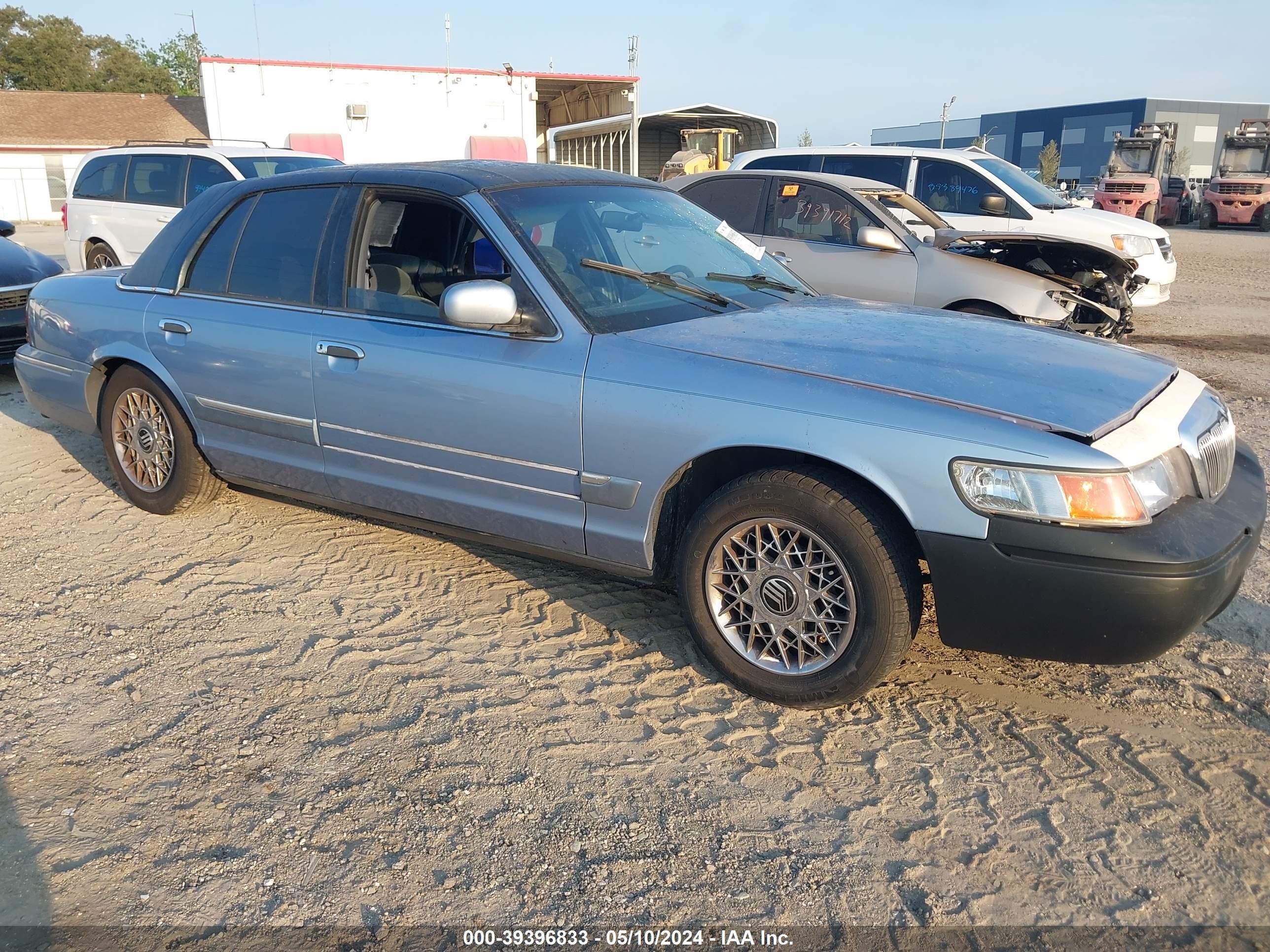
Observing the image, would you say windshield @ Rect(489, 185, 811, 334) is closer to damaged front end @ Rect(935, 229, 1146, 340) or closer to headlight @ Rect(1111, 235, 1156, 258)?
damaged front end @ Rect(935, 229, 1146, 340)

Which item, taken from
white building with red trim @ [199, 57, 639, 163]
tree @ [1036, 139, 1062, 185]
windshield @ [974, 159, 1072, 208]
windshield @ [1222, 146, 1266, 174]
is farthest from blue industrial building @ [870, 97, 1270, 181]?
windshield @ [974, 159, 1072, 208]

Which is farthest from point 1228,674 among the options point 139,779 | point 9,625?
point 9,625

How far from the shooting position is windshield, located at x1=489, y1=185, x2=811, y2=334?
12.0 ft

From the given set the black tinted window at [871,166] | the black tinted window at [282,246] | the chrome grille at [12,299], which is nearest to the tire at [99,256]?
the chrome grille at [12,299]

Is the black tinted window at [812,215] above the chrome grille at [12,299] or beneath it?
above

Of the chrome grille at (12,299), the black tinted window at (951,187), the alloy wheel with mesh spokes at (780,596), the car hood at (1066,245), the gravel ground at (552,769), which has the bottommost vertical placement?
the gravel ground at (552,769)

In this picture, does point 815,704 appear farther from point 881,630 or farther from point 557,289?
point 557,289

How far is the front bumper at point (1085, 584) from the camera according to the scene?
273 cm

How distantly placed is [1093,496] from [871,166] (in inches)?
365

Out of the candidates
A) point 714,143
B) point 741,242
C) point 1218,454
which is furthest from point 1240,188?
point 1218,454

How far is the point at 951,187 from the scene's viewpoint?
1093 cm

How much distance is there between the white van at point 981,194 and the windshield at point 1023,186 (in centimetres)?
1

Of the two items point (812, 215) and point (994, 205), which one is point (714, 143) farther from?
point (812, 215)

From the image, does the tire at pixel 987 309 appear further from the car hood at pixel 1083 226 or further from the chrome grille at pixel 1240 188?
the chrome grille at pixel 1240 188
